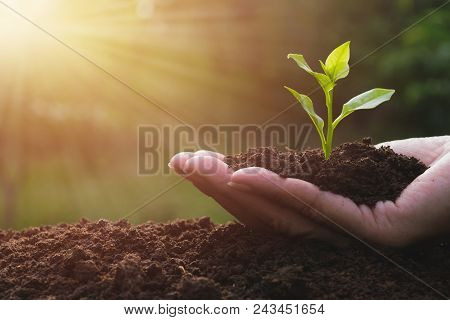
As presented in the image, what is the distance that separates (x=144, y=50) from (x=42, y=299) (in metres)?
4.41

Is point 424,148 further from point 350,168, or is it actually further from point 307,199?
point 307,199

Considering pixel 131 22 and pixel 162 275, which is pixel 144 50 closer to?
pixel 131 22

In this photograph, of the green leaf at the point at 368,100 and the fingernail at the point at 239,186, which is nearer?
the fingernail at the point at 239,186

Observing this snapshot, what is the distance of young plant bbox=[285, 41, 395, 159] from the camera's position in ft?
5.90

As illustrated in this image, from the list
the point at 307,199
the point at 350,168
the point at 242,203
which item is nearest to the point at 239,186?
the point at 242,203

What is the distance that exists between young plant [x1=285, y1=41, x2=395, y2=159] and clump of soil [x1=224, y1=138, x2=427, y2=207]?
0.08m

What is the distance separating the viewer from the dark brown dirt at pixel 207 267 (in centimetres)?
135

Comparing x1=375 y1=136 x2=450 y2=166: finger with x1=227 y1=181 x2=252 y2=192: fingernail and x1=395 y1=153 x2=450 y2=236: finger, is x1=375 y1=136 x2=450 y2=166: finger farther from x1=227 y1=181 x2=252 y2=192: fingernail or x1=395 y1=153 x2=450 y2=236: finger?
x1=227 y1=181 x2=252 y2=192: fingernail

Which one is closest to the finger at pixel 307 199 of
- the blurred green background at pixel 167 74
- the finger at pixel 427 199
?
the finger at pixel 427 199

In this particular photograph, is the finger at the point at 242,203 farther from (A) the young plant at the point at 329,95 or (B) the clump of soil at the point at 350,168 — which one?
(A) the young plant at the point at 329,95

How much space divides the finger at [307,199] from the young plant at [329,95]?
29 cm

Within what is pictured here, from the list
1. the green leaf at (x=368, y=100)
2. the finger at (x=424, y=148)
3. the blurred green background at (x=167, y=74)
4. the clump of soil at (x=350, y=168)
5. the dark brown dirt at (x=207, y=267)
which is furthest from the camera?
the blurred green background at (x=167, y=74)

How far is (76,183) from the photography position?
470 cm
